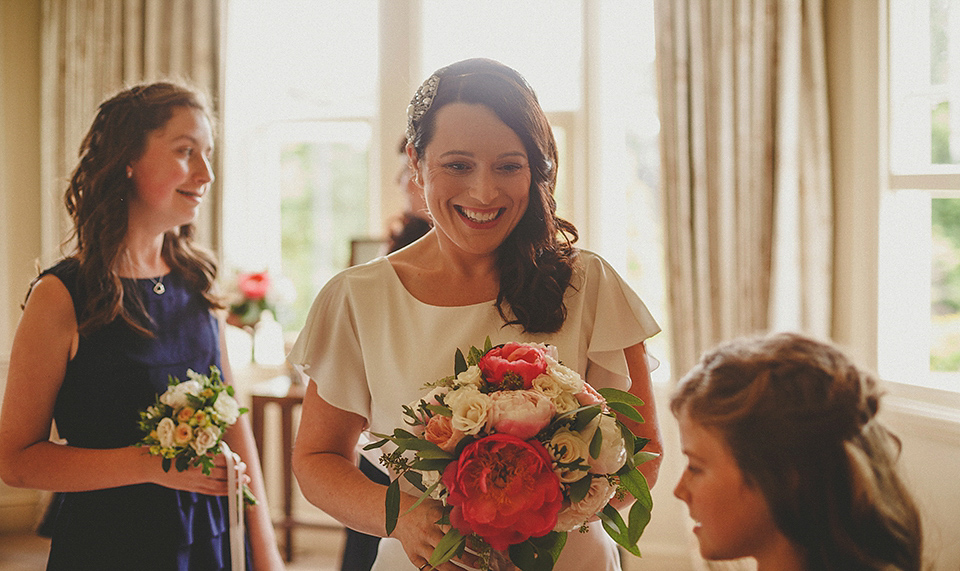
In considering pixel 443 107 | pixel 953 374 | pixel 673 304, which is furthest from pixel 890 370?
pixel 443 107

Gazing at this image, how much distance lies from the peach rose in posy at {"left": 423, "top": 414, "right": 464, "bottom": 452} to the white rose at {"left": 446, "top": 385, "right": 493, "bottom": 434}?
0.02 meters

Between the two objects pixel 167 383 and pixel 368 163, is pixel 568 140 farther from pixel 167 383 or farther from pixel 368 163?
pixel 167 383

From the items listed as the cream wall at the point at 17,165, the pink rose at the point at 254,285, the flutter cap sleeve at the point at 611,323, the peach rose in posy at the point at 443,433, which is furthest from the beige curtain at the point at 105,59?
the peach rose in posy at the point at 443,433

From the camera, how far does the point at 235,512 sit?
74.4 inches

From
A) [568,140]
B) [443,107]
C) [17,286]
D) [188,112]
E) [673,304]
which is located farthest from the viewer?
[17,286]

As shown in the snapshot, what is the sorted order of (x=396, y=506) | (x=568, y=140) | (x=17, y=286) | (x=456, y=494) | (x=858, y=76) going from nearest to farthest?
(x=456, y=494) < (x=396, y=506) < (x=858, y=76) < (x=568, y=140) < (x=17, y=286)

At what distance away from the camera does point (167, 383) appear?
194 centimetres

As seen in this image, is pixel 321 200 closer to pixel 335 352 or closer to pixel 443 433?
pixel 335 352

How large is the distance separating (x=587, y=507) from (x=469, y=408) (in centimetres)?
22

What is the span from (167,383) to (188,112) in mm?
671

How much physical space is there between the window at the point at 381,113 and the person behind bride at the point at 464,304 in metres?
2.62

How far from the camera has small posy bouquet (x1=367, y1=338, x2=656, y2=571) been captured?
1116 millimetres

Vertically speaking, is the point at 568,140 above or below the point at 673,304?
above

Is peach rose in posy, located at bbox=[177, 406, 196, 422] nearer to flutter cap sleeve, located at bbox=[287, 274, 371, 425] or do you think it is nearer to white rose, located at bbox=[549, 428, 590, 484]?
flutter cap sleeve, located at bbox=[287, 274, 371, 425]
